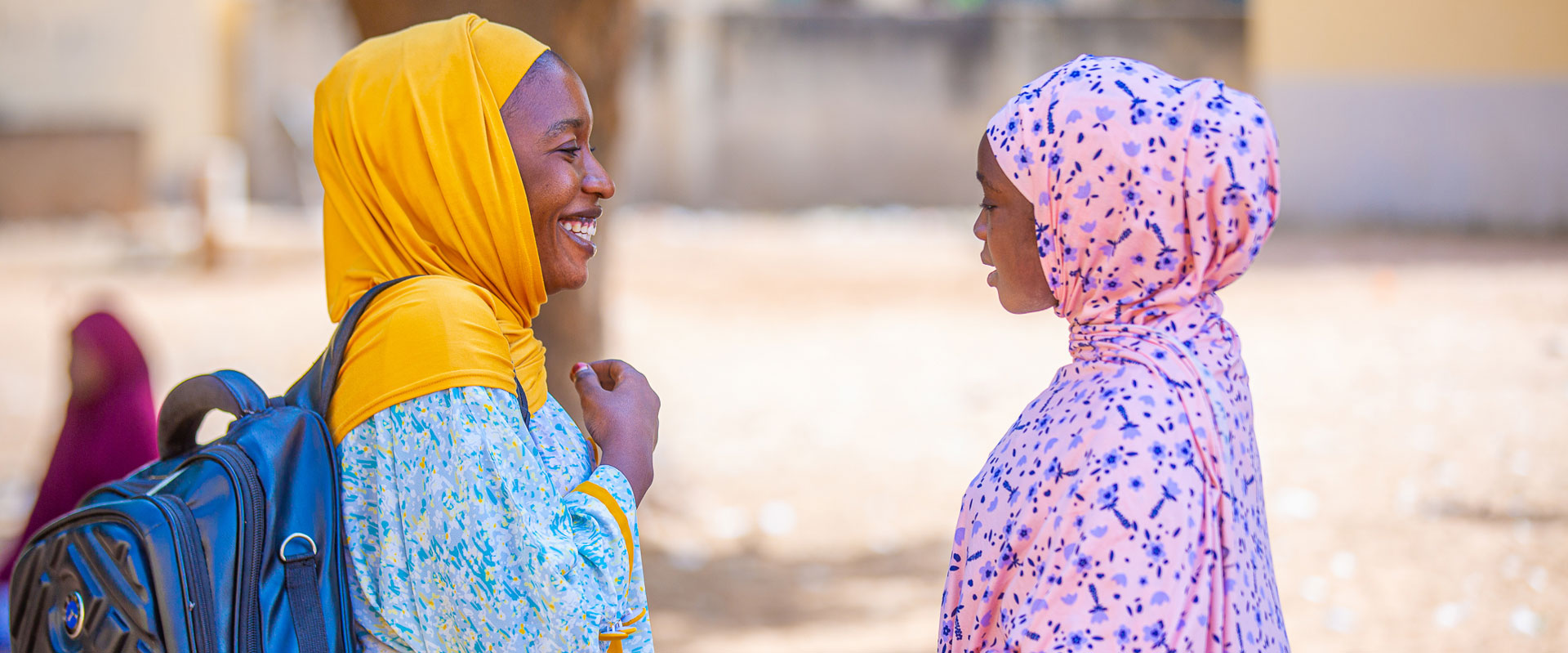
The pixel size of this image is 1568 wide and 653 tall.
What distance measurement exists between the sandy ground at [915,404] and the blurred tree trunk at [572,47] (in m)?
0.34

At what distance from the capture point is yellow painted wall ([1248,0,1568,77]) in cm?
1523

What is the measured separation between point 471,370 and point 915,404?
6.65 m

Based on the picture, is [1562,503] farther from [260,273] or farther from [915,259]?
[260,273]

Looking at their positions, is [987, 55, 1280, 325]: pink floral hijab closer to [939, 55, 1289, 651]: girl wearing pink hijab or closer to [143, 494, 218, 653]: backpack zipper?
[939, 55, 1289, 651]: girl wearing pink hijab

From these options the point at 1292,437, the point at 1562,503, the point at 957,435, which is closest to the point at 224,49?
the point at 957,435

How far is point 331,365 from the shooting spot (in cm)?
159

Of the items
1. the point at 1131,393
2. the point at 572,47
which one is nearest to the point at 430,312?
the point at 1131,393

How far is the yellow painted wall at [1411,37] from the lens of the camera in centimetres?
1523

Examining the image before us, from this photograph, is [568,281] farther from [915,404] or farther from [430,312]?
[915,404]

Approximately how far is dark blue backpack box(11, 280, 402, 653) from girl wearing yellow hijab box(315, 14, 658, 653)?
0.05 m

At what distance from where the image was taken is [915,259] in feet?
47.4

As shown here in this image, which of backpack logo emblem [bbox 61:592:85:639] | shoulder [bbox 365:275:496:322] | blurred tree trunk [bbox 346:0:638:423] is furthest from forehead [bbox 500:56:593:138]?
blurred tree trunk [bbox 346:0:638:423]

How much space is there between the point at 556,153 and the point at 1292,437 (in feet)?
19.1

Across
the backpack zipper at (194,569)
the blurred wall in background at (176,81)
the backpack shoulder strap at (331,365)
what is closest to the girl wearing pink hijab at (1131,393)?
the backpack shoulder strap at (331,365)
